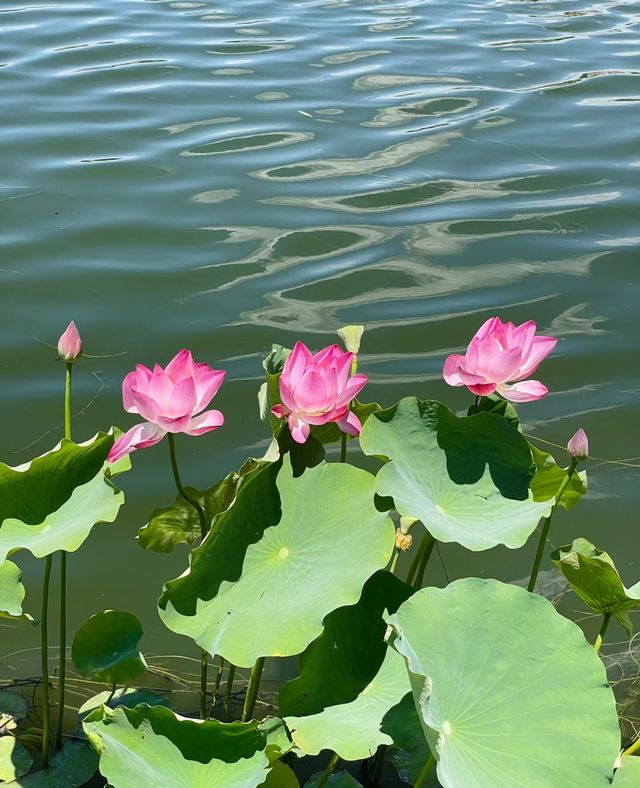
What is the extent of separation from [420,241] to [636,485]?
1.36 m

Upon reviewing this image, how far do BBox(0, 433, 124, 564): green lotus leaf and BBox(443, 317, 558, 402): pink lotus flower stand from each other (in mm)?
505

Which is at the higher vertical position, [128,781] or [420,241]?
[128,781]

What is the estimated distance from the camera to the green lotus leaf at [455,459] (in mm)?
1403

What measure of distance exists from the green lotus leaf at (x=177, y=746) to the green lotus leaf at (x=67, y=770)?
15.2 inches

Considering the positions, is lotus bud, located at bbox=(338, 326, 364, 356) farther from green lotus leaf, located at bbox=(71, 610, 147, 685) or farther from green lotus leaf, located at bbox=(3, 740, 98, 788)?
green lotus leaf, located at bbox=(3, 740, 98, 788)

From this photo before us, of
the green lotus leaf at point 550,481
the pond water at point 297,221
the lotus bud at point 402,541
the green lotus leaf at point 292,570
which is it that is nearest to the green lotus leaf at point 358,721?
the green lotus leaf at point 292,570

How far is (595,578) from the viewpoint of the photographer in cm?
141

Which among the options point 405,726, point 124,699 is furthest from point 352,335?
point 124,699

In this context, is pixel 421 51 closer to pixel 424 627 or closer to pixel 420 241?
pixel 420 241

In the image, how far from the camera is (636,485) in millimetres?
2447

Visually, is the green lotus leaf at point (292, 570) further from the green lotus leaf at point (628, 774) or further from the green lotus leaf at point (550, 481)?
the green lotus leaf at point (628, 774)

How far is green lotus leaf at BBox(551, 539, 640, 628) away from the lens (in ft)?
4.54

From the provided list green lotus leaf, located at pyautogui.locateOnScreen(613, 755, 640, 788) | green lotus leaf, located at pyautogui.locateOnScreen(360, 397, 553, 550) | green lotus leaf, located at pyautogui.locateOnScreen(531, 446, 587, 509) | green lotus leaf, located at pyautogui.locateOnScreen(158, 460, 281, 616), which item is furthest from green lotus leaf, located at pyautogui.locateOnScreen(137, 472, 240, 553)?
green lotus leaf, located at pyautogui.locateOnScreen(613, 755, 640, 788)

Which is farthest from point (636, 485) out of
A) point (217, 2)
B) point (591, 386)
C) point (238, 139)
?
point (217, 2)
